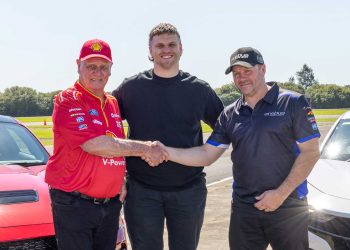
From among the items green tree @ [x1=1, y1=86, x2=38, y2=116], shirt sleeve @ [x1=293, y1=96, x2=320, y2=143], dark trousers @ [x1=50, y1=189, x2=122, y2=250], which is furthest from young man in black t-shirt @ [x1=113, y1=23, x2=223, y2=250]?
green tree @ [x1=1, y1=86, x2=38, y2=116]

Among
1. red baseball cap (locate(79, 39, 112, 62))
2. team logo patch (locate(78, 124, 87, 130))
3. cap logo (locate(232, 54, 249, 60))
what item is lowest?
team logo patch (locate(78, 124, 87, 130))

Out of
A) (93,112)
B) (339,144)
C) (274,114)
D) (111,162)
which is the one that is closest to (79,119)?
(93,112)

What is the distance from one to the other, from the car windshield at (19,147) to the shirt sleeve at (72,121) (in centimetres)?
157

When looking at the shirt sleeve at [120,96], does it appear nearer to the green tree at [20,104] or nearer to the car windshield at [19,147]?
the car windshield at [19,147]

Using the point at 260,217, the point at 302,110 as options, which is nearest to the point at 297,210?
the point at 260,217

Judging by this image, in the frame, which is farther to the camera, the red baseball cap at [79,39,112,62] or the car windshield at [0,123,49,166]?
the car windshield at [0,123,49,166]

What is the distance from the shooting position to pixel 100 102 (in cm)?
342

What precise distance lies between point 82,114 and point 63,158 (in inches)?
12.7

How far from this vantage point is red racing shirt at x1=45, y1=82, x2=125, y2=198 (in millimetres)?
3188

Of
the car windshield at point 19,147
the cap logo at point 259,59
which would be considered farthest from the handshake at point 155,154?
the car windshield at point 19,147

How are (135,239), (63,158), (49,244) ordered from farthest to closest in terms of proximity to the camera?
1. (135,239)
2. (49,244)
3. (63,158)

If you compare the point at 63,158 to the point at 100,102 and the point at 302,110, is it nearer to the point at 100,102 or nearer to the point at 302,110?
the point at 100,102

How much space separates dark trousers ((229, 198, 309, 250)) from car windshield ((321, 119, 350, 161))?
1.87 metres

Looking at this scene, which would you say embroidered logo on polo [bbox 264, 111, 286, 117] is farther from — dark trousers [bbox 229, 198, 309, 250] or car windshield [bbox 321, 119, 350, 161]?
car windshield [bbox 321, 119, 350, 161]
